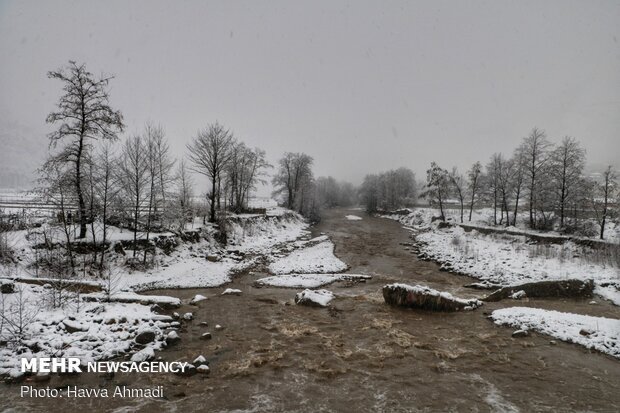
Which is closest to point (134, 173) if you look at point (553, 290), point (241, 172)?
point (241, 172)

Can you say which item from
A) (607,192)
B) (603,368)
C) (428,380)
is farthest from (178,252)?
(607,192)

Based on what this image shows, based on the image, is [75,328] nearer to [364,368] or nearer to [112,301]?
[112,301]

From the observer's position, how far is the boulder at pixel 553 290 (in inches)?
548

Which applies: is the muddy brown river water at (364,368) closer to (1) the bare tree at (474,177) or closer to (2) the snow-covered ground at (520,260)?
(2) the snow-covered ground at (520,260)

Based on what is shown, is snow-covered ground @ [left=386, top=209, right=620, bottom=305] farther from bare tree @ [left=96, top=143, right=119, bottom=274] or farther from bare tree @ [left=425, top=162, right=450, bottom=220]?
bare tree @ [left=96, top=143, right=119, bottom=274]

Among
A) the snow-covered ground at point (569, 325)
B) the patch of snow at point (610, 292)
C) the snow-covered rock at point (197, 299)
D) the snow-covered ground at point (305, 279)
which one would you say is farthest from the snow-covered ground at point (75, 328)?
the patch of snow at point (610, 292)

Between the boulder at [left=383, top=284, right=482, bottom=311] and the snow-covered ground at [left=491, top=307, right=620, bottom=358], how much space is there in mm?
1250

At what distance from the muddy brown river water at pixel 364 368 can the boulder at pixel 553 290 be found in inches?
48.2

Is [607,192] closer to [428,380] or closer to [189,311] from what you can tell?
[428,380]

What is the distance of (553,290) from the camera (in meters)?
14.0

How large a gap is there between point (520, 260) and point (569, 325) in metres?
12.2

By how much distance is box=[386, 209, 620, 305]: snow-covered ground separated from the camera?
1590 cm

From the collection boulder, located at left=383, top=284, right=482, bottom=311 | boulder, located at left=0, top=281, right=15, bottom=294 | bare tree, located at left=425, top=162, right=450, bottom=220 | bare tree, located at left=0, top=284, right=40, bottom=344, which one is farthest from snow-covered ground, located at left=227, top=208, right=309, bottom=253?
bare tree, located at left=425, top=162, right=450, bottom=220

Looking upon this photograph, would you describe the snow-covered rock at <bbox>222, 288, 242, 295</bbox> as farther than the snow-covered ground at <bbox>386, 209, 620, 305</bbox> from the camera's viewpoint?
No
